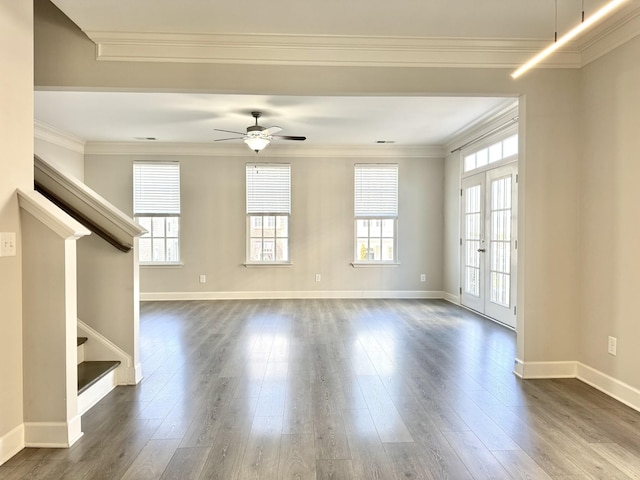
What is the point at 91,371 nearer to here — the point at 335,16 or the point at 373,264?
the point at 335,16

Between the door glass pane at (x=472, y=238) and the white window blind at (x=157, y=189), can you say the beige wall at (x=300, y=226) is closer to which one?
the white window blind at (x=157, y=189)

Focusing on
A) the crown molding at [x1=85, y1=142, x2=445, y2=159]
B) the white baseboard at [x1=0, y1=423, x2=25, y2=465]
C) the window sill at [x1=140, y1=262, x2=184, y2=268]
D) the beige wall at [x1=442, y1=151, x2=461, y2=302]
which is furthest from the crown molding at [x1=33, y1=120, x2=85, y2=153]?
the beige wall at [x1=442, y1=151, x2=461, y2=302]

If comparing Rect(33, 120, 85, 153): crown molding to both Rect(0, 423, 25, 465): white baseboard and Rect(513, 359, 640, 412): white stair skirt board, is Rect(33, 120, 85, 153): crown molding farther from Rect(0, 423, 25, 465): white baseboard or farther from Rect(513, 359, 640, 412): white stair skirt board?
Rect(513, 359, 640, 412): white stair skirt board

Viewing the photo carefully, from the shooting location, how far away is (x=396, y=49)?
3281mm

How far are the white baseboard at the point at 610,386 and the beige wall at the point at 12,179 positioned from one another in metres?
4.08

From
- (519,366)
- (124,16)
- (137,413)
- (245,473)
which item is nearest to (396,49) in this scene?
(124,16)

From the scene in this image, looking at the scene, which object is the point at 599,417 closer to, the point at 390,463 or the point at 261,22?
the point at 390,463

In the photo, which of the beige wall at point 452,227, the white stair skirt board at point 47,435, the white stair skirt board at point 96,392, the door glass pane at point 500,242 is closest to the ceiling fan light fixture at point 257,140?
the white stair skirt board at point 96,392

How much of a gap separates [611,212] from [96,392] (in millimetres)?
4223

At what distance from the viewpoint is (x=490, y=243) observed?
571cm

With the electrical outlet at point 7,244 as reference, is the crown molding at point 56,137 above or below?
above

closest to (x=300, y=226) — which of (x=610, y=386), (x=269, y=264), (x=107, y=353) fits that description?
(x=269, y=264)

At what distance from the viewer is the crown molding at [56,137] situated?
5.88 meters

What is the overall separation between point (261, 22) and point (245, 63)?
0.37 metres
